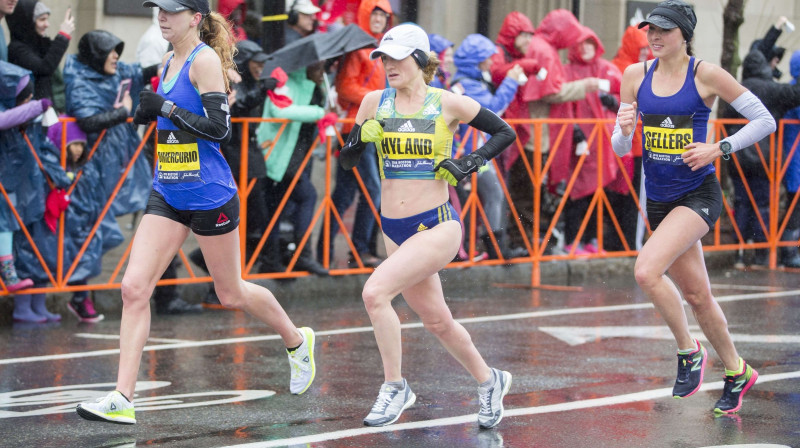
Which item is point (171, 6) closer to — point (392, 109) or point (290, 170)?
point (392, 109)

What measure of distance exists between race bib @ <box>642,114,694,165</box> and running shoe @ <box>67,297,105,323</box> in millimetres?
4934

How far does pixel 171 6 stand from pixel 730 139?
2.87 m

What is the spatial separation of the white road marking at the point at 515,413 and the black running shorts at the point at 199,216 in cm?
117

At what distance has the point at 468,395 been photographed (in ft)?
24.4

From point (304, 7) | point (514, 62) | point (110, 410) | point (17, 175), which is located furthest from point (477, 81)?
point (110, 410)

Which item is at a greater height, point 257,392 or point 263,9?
point 263,9

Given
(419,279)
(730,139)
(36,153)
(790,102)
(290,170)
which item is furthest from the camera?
(790,102)

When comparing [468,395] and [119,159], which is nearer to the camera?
[468,395]

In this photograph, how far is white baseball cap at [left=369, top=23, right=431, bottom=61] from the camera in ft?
21.6

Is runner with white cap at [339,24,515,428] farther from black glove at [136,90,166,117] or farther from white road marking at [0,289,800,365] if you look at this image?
white road marking at [0,289,800,365]

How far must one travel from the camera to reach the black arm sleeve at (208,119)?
6535 mm

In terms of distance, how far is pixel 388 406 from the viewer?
653 centimetres

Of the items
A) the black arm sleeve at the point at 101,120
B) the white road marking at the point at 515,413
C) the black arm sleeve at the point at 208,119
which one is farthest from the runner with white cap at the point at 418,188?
the black arm sleeve at the point at 101,120

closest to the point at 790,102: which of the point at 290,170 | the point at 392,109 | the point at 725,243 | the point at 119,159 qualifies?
the point at 725,243
